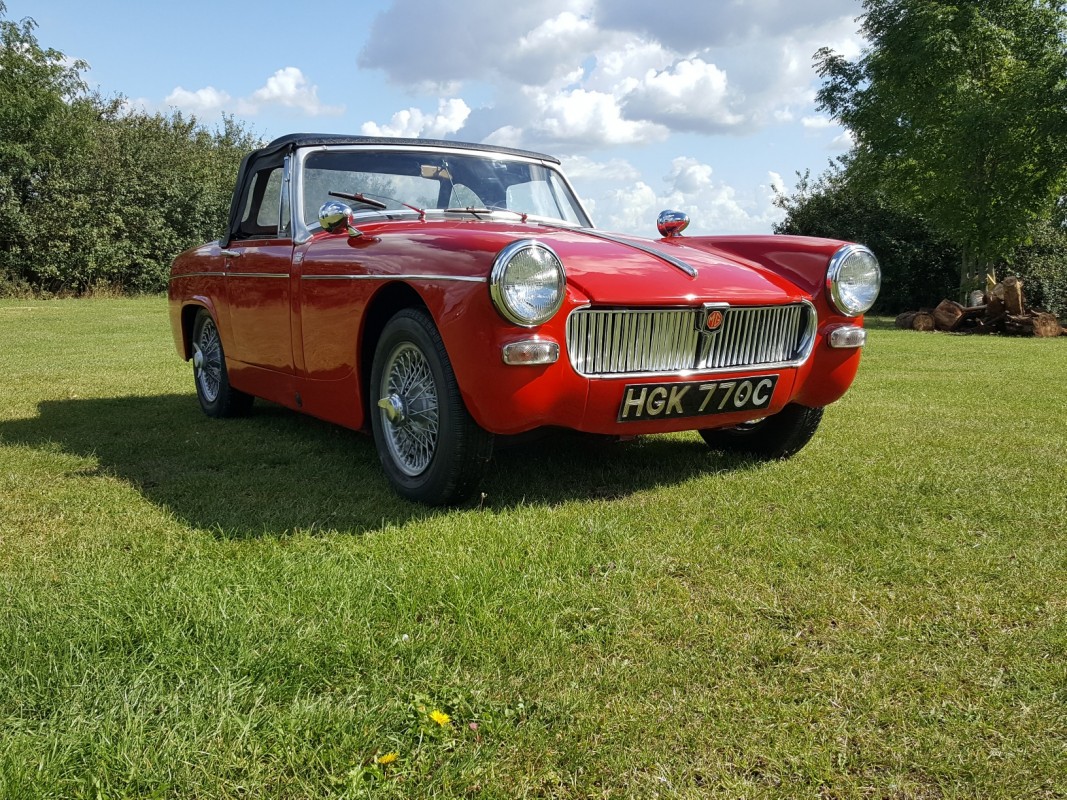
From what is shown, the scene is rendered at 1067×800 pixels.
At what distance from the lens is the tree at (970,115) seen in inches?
755

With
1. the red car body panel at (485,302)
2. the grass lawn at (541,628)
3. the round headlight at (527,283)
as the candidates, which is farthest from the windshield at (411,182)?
the round headlight at (527,283)

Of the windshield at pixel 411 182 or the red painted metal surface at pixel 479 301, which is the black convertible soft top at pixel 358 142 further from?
the red painted metal surface at pixel 479 301

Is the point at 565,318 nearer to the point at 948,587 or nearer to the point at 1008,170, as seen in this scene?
the point at 948,587

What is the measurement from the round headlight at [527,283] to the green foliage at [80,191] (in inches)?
789

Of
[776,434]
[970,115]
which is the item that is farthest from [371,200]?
[970,115]

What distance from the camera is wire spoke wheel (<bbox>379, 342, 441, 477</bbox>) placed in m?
3.55

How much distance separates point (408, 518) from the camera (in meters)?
3.37

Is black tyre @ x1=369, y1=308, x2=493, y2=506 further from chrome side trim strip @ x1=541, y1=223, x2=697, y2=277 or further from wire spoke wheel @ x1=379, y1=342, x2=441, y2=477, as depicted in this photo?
chrome side trim strip @ x1=541, y1=223, x2=697, y2=277

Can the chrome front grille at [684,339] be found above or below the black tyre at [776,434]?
above

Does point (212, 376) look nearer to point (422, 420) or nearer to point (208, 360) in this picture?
point (208, 360)

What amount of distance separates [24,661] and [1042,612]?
2.75m

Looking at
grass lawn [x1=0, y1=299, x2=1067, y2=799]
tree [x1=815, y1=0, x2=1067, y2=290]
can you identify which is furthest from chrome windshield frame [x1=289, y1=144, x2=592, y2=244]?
tree [x1=815, y1=0, x2=1067, y2=290]

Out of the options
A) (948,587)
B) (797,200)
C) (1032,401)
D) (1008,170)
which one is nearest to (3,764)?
(948,587)

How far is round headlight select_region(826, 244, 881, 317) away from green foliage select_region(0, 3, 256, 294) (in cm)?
2018
